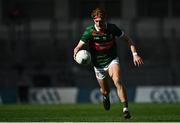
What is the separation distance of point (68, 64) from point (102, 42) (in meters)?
16.9

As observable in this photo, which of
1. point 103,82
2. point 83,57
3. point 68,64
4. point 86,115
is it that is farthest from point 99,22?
point 68,64

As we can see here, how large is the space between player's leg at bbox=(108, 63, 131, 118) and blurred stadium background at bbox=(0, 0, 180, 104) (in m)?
15.7

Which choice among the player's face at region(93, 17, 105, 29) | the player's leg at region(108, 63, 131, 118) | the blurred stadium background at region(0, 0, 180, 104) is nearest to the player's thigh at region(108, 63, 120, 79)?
the player's leg at region(108, 63, 131, 118)

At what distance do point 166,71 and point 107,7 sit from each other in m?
7.13

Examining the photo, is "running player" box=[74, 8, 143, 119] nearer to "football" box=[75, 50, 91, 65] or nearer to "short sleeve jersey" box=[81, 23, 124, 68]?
"short sleeve jersey" box=[81, 23, 124, 68]

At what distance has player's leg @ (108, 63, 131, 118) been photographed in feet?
42.9

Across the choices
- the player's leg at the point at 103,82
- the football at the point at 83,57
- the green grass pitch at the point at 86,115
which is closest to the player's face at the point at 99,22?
the football at the point at 83,57

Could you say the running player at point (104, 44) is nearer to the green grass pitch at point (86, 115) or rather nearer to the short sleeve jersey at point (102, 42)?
the short sleeve jersey at point (102, 42)

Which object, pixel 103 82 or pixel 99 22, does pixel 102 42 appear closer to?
pixel 99 22

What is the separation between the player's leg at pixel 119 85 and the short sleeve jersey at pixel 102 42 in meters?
0.31

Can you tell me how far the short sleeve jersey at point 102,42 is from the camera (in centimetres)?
1391

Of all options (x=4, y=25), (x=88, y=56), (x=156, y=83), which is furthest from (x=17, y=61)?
(x=88, y=56)

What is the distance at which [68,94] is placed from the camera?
100 feet

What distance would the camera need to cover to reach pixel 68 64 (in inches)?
1219
